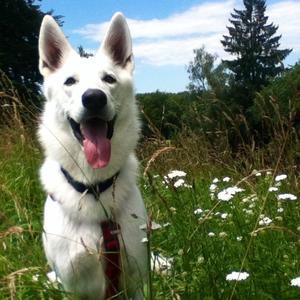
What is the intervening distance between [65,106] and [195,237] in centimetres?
105

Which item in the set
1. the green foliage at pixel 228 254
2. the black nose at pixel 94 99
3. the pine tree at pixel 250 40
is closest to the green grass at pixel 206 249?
the green foliage at pixel 228 254

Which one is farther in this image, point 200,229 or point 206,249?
point 200,229

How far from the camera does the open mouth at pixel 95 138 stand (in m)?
3.11

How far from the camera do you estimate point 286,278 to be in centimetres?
279

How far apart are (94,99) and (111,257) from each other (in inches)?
33.5

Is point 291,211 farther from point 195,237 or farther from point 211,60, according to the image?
point 211,60

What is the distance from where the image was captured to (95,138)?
315 centimetres

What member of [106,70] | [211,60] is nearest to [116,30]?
[106,70]

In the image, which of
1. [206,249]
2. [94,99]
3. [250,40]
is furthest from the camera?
[250,40]

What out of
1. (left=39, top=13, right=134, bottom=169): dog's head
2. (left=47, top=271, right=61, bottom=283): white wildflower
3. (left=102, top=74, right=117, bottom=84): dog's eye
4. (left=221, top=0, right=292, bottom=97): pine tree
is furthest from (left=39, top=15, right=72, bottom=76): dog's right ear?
(left=221, top=0, right=292, bottom=97): pine tree

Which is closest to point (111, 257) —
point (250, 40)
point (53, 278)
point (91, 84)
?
point (53, 278)

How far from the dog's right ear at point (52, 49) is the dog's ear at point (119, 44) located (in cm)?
26

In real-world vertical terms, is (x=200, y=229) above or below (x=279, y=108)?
below

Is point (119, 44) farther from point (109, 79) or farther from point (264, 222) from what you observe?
point (264, 222)
